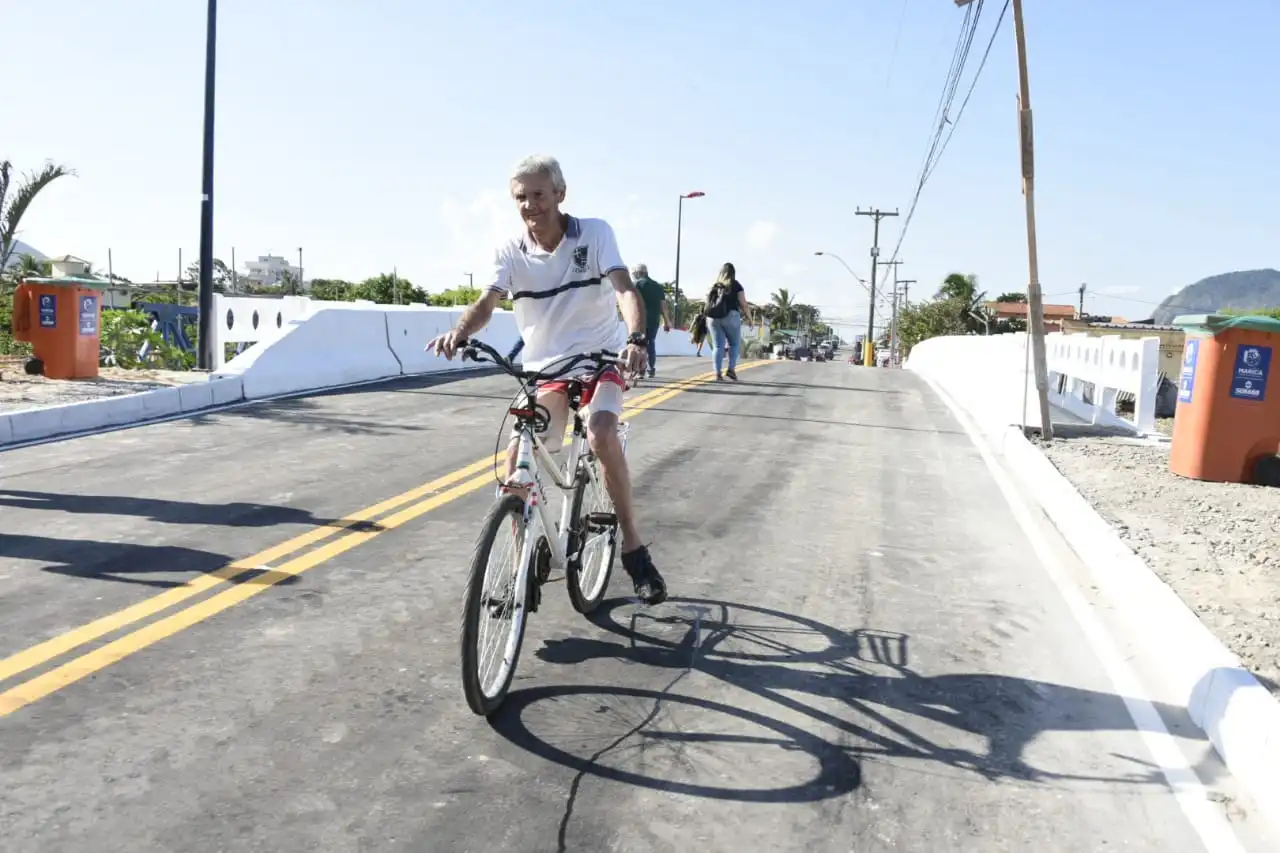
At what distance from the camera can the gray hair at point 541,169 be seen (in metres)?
4.32

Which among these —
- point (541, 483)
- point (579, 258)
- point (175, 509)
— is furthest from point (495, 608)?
point (175, 509)

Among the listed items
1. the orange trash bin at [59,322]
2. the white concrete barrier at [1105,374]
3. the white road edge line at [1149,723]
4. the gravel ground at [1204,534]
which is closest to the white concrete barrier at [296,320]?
the orange trash bin at [59,322]

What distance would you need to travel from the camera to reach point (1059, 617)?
5.34m

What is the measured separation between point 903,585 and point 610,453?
6.78 feet

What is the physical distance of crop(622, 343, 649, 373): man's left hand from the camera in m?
4.11

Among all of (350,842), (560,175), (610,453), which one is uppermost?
(560,175)

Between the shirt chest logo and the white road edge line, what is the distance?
108 inches

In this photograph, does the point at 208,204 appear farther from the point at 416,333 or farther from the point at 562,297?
the point at 562,297

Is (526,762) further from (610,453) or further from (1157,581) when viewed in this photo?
(1157,581)

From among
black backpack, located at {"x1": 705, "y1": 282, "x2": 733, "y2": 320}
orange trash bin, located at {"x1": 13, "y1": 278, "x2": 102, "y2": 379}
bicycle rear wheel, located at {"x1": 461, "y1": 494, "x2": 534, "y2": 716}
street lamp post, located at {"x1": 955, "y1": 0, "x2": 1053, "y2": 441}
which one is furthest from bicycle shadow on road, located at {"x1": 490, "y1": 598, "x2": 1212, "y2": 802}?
black backpack, located at {"x1": 705, "y1": 282, "x2": 733, "y2": 320}

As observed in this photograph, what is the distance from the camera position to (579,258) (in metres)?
4.50

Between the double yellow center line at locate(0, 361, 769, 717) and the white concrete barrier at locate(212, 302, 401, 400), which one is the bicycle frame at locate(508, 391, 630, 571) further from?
the white concrete barrier at locate(212, 302, 401, 400)

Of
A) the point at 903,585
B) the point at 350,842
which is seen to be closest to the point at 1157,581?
the point at 903,585

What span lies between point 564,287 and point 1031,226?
785 cm
